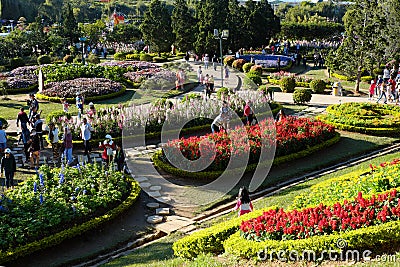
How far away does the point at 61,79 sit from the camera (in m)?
25.8

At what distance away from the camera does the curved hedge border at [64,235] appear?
319 inches

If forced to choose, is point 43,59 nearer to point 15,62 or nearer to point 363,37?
point 15,62

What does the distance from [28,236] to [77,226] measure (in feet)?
2.96

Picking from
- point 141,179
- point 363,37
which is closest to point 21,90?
point 141,179

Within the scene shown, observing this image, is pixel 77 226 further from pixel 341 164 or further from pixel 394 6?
pixel 394 6

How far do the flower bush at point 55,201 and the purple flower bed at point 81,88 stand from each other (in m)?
11.7

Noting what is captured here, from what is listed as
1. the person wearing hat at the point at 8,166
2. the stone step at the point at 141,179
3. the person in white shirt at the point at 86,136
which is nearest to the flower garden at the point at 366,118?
the stone step at the point at 141,179

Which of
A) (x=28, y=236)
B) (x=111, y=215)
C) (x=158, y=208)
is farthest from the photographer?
(x=158, y=208)

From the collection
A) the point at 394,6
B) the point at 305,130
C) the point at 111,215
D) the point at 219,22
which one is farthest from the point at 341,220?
the point at 219,22

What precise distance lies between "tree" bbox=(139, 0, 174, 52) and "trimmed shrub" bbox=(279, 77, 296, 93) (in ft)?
52.1

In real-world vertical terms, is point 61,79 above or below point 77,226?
above

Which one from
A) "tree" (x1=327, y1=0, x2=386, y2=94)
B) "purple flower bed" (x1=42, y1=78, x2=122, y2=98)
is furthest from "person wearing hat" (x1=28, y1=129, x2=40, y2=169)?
"tree" (x1=327, y1=0, x2=386, y2=94)

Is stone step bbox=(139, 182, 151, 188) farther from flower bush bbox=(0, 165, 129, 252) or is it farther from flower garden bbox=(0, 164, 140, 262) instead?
flower bush bbox=(0, 165, 129, 252)

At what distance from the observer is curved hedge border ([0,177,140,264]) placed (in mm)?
8109
